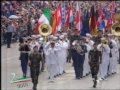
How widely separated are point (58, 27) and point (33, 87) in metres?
6.58

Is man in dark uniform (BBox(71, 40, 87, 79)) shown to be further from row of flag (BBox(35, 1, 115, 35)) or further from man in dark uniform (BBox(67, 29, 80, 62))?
row of flag (BBox(35, 1, 115, 35))

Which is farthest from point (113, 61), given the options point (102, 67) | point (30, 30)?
point (30, 30)

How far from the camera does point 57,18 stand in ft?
99.1

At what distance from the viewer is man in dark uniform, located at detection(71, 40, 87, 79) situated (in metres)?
26.6

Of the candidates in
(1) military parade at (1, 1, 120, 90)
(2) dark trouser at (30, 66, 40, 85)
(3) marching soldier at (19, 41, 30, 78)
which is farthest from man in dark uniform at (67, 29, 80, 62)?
(2) dark trouser at (30, 66, 40, 85)

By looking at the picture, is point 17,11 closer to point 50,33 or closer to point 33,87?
point 50,33

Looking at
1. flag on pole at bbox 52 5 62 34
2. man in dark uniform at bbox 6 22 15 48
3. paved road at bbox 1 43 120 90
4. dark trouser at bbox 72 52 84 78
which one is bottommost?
paved road at bbox 1 43 120 90

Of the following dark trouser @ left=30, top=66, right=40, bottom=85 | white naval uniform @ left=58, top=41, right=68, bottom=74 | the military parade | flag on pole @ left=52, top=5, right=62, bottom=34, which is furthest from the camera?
flag on pole @ left=52, top=5, right=62, bottom=34

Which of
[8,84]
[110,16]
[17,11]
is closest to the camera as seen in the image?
[8,84]

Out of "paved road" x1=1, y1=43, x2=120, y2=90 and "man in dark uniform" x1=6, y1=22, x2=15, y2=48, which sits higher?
"man in dark uniform" x1=6, y1=22, x2=15, y2=48

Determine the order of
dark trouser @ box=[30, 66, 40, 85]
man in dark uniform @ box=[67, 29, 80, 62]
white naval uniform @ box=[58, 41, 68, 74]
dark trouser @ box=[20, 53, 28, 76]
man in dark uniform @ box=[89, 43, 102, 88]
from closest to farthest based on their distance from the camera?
1. dark trouser @ box=[30, 66, 40, 85]
2. man in dark uniform @ box=[89, 43, 102, 88]
3. dark trouser @ box=[20, 53, 28, 76]
4. white naval uniform @ box=[58, 41, 68, 74]
5. man in dark uniform @ box=[67, 29, 80, 62]

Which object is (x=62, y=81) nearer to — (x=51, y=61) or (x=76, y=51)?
(x=51, y=61)

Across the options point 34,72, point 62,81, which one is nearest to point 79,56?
point 62,81

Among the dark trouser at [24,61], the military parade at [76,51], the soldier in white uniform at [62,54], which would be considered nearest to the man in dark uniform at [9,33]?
the military parade at [76,51]
